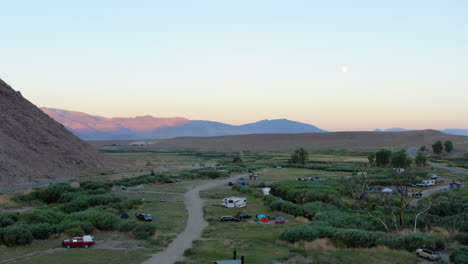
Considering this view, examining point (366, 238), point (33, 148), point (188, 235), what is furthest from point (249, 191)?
point (33, 148)

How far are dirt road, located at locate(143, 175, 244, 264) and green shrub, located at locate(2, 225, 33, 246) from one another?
11.0m

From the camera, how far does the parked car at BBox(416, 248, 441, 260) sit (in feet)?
90.3

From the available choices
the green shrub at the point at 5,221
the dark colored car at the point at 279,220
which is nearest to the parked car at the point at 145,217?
the green shrub at the point at 5,221

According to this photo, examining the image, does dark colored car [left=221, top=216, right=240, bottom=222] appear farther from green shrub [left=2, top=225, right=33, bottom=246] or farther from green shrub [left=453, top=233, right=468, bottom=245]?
green shrub [left=453, top=233, right=468, bottom=245]

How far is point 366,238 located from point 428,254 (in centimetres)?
450

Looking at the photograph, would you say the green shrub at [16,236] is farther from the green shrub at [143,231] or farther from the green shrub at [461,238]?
the green shrub at [461,238]

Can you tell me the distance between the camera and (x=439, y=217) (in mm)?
41500

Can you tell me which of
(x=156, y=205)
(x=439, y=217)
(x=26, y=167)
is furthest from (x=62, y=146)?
(x=439, y=217)

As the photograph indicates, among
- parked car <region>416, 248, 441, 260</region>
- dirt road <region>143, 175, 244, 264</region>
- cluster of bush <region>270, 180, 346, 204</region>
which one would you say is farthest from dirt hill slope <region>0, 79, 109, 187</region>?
parked car <region>416, 248, 441, 260</region>

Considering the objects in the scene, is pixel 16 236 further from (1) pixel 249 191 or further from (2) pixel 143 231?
(1) pixel 249 191

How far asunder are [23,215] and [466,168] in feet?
325

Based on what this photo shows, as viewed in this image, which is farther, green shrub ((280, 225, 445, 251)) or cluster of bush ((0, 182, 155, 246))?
cluster of bush ((0, 182, 155, 246))

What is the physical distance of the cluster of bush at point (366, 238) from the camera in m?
30.2

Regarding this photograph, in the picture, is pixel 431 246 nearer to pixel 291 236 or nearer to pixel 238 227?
pixel 291 236
